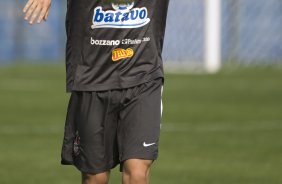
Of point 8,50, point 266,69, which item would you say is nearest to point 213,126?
point 266,69

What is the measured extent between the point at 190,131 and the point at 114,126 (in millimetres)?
7342

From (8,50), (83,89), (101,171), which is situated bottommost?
(8,50)

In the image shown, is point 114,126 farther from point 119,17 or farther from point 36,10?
point 36,10

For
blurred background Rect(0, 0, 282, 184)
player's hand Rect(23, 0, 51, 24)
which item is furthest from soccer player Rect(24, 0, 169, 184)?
blurred background Rect(0, 0, 282, 184)

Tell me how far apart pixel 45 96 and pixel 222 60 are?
30.7 feet

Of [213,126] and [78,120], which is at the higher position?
[78,120]

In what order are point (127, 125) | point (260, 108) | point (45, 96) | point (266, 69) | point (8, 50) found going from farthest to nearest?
1. point (8, 50)
2. point (266, 69)
3. point (45, 96)
4. point (260, 108)
5. point (127, 125)

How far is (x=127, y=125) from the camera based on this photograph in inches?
283

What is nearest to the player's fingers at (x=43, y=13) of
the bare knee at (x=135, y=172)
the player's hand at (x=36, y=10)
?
the player's hand at (x=36, y=10)

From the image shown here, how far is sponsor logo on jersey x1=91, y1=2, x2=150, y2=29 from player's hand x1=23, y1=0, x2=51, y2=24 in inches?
19.5

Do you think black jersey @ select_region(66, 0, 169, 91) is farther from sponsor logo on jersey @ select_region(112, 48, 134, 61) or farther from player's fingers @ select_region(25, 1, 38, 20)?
player's fingers @ select_region(25, 1, 38, 20)

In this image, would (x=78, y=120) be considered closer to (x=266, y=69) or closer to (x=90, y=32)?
(x=90, y=32)

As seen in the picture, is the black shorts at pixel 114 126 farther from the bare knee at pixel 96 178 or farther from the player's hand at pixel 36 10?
the player's hand at pixel 36 10

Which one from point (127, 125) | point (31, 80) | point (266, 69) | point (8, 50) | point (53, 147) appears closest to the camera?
point (127, 125)
